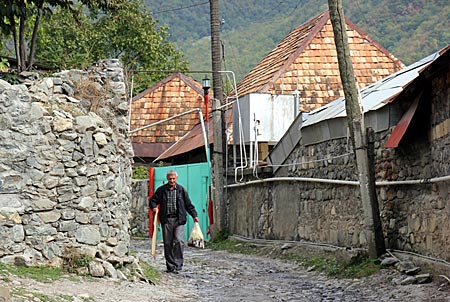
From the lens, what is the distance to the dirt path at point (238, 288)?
9.17 meters

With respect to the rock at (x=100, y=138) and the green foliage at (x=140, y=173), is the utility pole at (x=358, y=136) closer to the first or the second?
the rock at (x=100, y=138)

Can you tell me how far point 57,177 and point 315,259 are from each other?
542cm

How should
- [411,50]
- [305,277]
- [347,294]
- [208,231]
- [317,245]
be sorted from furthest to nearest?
1. [411,50]
2. [208,231]
3. [317,245]
4. [305,277]
5. [347,294]

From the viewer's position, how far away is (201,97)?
1171 inches

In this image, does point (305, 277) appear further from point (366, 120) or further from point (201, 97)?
point (201, 97)

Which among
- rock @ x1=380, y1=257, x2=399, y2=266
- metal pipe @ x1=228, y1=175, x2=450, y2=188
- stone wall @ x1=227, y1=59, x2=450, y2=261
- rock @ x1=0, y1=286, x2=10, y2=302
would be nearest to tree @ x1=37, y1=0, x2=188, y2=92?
metal pipe @ x1=228, y1=175, x2=450, y2=188

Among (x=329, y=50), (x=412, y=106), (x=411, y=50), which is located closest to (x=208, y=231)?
(x=329, y=50)

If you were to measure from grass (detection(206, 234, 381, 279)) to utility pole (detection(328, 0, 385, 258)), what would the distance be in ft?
1.12

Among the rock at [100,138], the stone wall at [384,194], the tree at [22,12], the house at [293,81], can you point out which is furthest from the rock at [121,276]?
the house at [293,81]

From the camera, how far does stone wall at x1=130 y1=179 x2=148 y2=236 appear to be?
23.6 meters

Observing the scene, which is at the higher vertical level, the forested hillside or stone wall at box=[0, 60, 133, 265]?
the forested hillside

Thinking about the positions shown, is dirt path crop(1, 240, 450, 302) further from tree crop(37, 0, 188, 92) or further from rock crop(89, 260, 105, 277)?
tree crop(37, 0, 188, 92)

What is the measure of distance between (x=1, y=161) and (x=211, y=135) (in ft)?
44.4

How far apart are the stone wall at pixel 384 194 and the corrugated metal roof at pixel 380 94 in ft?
1.48
